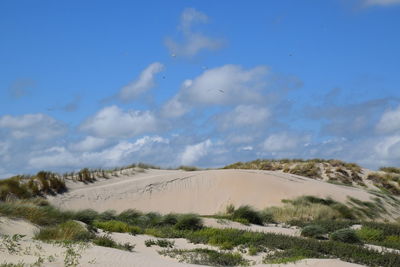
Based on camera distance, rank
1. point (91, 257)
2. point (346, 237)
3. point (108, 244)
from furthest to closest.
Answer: point (346, 237) → point (108, 244) → point (91, 257)

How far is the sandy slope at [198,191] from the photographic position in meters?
28.1

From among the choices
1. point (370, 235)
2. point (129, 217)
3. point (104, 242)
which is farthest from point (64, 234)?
point (370, 235)

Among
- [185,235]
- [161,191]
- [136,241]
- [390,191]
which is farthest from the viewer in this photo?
[390,191]

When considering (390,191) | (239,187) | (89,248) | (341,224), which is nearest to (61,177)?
(239,187)

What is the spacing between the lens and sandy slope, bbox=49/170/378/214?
92.3 ft

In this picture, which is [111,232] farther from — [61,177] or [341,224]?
[61,177]

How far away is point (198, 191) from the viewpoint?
3103 cm

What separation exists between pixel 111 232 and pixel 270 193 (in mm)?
15885

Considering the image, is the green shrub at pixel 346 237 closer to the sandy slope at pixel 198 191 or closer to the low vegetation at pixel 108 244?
the low vegetation at pixel 108 244

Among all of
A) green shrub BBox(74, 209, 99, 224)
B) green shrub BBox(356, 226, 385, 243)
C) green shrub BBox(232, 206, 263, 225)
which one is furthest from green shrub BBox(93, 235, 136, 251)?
green shrub BBox(356, 226, 385, 243)

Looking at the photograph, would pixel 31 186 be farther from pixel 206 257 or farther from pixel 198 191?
pixel 206 257

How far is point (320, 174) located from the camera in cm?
4053

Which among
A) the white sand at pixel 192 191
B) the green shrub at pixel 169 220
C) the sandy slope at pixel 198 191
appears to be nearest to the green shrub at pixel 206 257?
the green shrub at pixel 169 220

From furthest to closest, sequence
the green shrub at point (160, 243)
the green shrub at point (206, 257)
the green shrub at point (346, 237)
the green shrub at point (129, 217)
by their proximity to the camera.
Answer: the green shrub at point (129, 217) → the green shrub at point (346, 237) → the green shrub at point (160, 243) → the green shrub at point (206, 257)
